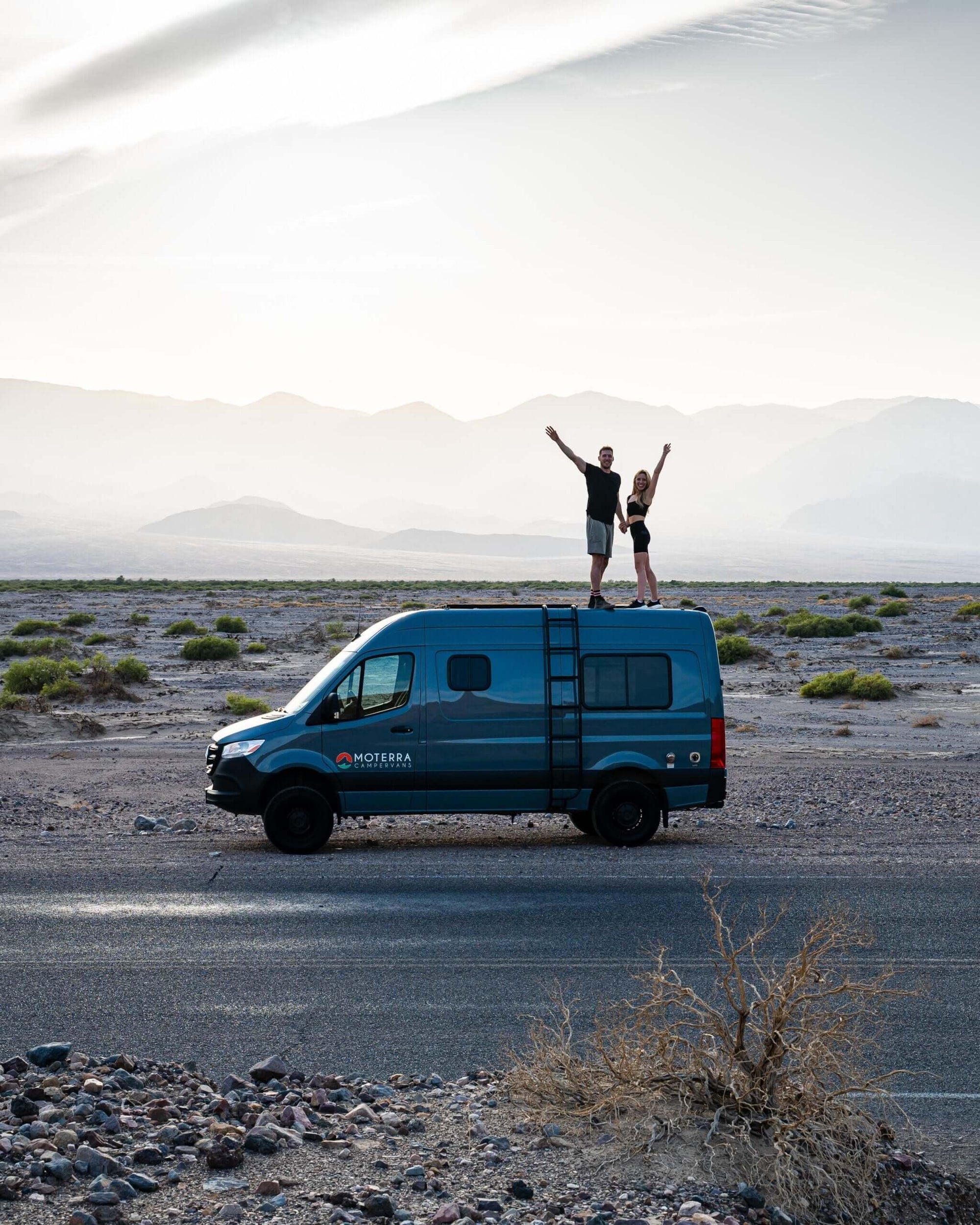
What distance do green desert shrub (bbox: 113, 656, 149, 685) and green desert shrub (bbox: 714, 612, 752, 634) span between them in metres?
27.6

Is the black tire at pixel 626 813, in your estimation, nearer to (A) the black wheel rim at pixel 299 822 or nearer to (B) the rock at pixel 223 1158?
(A) the black wheel rim at pixel 299 822

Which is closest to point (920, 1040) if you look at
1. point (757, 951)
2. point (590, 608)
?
point (757, 951)

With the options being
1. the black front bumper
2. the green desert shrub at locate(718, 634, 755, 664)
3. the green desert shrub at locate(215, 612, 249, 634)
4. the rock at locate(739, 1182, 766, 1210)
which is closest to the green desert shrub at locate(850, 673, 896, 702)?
the green desert shrub at locate(718, 634, 755, 664)

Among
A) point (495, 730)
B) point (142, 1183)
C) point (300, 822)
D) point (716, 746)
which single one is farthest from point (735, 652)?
point (142, 1183)

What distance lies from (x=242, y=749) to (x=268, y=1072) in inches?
256

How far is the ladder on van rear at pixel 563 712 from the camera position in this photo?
13148 millimetres

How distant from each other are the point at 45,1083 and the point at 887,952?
616cm

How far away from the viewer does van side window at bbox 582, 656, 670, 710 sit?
43.7 feet

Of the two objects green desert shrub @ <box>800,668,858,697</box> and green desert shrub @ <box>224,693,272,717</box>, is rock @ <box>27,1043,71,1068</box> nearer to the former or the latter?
green desert shrub @ <box>224,693,272,717</box>

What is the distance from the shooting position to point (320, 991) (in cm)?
850

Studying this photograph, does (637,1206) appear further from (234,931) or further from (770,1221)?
(234,931)

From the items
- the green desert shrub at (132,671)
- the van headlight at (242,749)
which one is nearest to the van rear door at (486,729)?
the van headlight at (242,749)

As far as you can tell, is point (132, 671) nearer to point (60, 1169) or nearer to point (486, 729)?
point (486, 729)

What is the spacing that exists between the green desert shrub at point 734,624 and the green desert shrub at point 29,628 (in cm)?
2845
